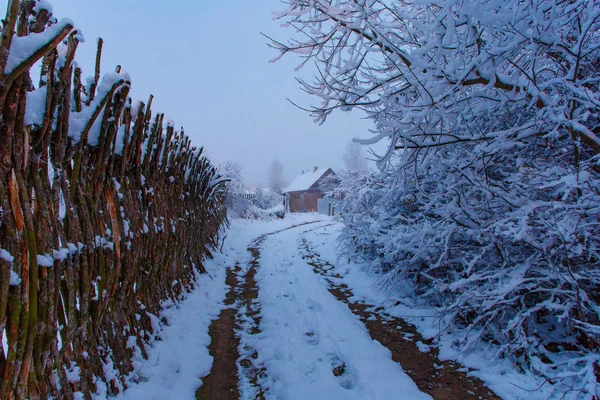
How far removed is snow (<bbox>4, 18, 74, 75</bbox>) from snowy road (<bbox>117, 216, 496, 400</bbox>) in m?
2.02

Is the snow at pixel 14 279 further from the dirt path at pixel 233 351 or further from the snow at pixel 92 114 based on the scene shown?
the dirt path at pixel 233 351

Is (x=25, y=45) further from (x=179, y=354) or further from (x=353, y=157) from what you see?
(x=353, y=157)

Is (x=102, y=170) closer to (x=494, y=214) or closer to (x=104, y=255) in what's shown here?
(x=104, y=255)

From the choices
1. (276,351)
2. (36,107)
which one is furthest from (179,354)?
(36,107)

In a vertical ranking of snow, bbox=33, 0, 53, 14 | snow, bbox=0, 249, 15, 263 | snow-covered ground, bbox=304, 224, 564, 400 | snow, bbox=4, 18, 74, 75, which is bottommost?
snow-covered ground, bbox=304, 224, 564, 400

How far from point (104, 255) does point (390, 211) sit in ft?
13.2

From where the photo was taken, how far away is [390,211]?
5.03 m

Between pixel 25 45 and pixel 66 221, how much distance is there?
908 mm

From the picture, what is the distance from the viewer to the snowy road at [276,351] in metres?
2.37

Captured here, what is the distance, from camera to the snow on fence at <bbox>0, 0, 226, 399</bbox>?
1.35m

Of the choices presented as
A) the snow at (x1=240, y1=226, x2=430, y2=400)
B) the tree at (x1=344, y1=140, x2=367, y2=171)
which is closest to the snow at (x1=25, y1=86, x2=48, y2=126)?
the snow at (x1=240, y1=226, x2=430, y2=400)

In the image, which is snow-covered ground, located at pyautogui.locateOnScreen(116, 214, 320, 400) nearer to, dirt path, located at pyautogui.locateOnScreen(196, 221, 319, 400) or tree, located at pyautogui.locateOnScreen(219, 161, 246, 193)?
dirt path, located at pyautogui.locateOnScreen(196, 221, 319, 400)

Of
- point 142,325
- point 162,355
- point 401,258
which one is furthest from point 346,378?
point 401,258

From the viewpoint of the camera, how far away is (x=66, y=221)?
5.82 ft
